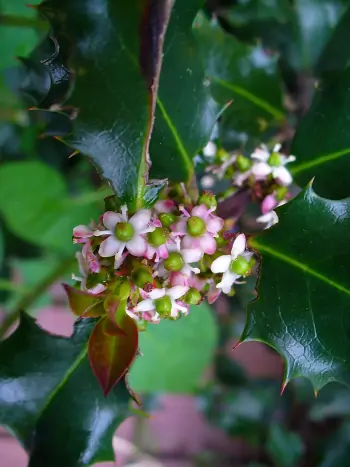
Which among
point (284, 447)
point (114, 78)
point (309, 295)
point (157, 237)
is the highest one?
point (114, 78)

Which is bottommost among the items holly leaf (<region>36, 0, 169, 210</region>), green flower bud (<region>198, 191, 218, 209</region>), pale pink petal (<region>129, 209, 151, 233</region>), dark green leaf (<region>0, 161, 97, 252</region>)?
dark green leaf (<region>0, 161, 97, 252</region>)

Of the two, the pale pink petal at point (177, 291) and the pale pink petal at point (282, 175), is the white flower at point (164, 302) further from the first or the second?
the pale pink petal at point (282, 175)

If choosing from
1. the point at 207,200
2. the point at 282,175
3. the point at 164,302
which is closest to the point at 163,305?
the point at 164,302

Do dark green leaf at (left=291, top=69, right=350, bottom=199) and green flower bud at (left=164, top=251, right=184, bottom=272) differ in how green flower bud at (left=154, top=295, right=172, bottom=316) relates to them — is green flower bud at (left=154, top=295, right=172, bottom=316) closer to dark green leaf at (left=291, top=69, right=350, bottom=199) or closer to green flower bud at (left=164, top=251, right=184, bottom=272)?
green flower bud at (left=164, top=251, right=184, bottom=272)

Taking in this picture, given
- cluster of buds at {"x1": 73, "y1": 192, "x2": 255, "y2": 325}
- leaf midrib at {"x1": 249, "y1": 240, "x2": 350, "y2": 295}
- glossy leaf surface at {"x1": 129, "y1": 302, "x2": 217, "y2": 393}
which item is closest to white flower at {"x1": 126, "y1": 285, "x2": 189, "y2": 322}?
cluster of buds at {"x1": 73, "y1": 192, "x2": 255, "y2": 325}

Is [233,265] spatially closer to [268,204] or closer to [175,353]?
[268,204]

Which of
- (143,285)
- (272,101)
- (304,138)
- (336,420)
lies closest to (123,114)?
(143,285)
